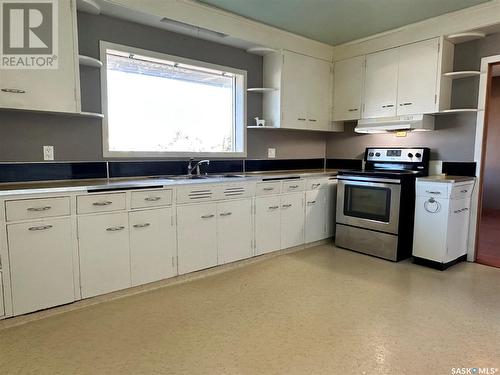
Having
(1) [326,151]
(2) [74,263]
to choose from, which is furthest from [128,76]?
(1) [326,151]

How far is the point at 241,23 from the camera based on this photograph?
11.1 feet

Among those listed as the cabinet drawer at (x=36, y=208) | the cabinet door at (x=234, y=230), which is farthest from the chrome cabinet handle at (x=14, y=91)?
the cabinet door at (x=234, y=230)

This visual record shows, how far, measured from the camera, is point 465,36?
128 inches

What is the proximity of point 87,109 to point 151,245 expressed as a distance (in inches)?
50.6

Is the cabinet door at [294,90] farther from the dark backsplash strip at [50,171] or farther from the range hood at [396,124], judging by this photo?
the dark backsplash strip at [50,171]

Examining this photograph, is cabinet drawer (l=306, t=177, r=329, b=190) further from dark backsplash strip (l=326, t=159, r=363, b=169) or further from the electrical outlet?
the electrical outlet

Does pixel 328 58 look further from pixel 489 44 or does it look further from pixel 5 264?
pixel 5 264

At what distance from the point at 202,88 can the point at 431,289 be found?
2.92m

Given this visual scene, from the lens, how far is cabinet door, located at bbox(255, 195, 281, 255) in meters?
3.38

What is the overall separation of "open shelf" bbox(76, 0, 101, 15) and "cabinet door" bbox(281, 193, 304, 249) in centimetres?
236

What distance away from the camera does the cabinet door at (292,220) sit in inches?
142

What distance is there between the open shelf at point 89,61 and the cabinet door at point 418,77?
119 inches

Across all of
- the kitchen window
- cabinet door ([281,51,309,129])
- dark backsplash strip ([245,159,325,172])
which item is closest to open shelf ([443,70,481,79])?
cabinet door ([281,51,309,129])

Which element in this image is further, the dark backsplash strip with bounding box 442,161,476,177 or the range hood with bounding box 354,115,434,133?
the range hood with bounding box 354,115,434,133
